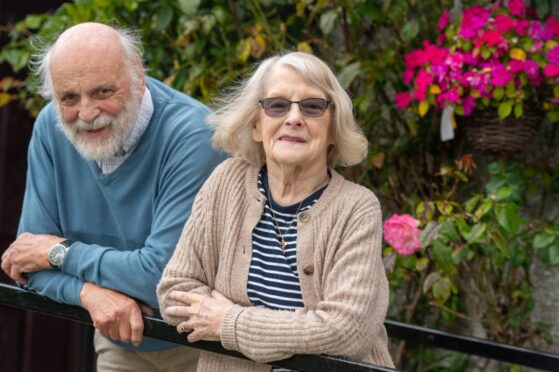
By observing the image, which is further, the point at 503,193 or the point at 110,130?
the point at 503,193

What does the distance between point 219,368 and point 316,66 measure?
2.27 feet

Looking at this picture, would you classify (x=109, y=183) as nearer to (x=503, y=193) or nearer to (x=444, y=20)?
(x=503, y=193)

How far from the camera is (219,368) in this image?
2.13 m

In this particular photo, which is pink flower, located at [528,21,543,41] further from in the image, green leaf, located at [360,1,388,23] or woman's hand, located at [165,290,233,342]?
woman's hand, located at [165,290,233,342]

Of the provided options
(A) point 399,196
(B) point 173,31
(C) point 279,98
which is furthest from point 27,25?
(C) point 279,98

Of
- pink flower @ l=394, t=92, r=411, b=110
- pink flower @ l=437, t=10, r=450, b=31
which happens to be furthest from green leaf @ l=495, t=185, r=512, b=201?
pink flower @ l=437, t=10, r=450, b=31

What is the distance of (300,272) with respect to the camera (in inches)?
79.2

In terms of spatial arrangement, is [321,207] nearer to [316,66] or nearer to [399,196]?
[316,66]

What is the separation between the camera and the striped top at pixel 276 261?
2.03 meters

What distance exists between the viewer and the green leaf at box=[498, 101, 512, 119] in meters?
3.25

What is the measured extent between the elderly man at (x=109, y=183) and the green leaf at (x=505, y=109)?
3.83 ft

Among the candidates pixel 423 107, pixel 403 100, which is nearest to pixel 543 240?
pixel 423 107

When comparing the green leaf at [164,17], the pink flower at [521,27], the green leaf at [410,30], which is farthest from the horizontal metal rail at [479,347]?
the green leaf at [164,17]

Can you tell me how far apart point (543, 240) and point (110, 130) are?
1.49m
